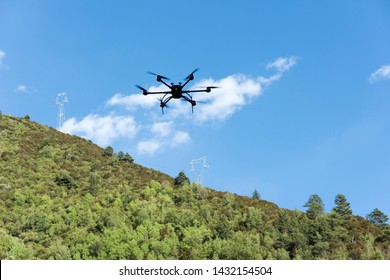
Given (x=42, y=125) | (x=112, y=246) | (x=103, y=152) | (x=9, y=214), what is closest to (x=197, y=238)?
(x=112, y=246)

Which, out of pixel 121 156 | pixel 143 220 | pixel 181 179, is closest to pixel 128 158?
pixel 121 156

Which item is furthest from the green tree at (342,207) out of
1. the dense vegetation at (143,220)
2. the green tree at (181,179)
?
the green tree at (181,179)

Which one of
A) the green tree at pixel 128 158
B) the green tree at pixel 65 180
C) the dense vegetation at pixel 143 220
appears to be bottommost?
the dense vegetation at pixel 143 220

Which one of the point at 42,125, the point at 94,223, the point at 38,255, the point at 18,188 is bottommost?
the point at 38,255

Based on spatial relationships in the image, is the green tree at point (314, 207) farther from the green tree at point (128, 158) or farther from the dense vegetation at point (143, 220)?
the green tree at point (128, 158)

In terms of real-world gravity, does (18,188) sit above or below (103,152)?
below
